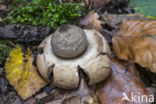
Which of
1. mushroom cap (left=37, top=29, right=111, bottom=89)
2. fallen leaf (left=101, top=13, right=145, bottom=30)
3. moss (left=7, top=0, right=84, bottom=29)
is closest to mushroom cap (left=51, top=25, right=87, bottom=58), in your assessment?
mushroom cap (left=37, top=29, right=111, bottom=89)

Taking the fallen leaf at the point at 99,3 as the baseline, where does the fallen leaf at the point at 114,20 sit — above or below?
below

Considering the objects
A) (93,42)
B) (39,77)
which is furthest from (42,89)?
(93,42)

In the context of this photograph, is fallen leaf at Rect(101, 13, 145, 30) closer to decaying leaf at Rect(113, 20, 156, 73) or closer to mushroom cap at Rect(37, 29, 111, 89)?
decaying leaf at Rect(113, 20, 156, 73)

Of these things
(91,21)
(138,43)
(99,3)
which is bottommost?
(138,43)

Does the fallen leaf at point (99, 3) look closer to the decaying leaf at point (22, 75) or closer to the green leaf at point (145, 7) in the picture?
the green leaf at point (145, 7)

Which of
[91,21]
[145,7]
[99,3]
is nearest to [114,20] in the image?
[91,21]

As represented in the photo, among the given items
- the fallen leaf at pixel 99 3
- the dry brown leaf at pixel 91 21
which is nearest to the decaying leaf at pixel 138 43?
the dry brown leaf at pixel 91 21

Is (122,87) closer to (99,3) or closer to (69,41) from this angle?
(69,41)
